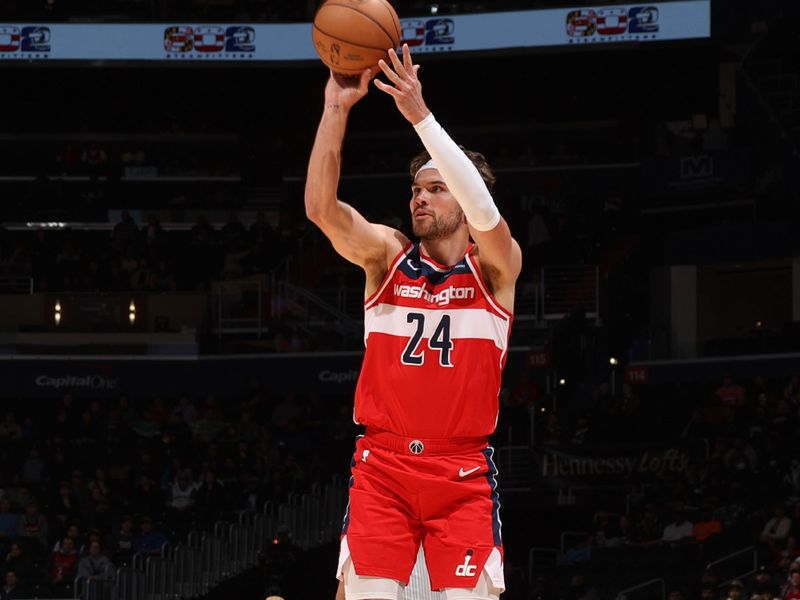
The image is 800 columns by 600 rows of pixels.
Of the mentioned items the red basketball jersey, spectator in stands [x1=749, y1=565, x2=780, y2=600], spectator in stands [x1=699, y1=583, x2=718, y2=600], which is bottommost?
spectator in stands [x1=699, y1=583, x2=718, y2=600]

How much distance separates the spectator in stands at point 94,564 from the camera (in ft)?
63.8

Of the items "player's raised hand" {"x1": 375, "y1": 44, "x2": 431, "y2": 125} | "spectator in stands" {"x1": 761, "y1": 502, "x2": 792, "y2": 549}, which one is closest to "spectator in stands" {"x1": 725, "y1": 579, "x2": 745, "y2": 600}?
"spectator in stands" {"x1": 761, "y1": 502, "x2": 792, "y2": 549}

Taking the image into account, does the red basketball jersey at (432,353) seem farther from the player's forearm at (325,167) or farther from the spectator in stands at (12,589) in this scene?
the spectator in stands at (12,589)

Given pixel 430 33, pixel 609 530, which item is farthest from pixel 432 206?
pixel 430 33

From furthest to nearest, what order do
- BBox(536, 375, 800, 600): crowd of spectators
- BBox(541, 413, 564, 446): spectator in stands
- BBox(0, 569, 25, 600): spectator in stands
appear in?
BBox(541, 413, 564, 446): spectator in stands < BBox(0, 569, 25, 600): spectator in stands < BBox(536, 375, 800, 600): crowd of spectators

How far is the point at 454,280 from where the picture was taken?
6.66m

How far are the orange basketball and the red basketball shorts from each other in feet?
5.56

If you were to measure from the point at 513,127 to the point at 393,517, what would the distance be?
27.7m

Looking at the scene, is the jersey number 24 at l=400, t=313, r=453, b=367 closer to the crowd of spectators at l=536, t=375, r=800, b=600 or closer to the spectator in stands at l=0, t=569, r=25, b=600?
the crowd of spectators at l=536, t=375, r=800, b=600

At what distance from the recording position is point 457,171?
6.19m

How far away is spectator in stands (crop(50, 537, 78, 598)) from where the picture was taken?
64.1ft

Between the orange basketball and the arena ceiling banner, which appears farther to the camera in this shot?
the arena ceiling banner

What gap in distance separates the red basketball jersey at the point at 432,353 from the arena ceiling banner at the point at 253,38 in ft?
69.3

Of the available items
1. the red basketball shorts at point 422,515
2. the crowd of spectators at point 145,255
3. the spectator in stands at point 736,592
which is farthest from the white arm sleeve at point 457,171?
the crowd of spectators at point 145,255
